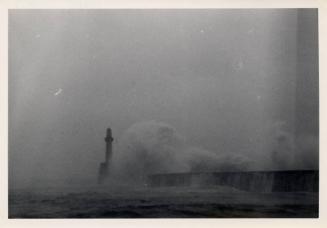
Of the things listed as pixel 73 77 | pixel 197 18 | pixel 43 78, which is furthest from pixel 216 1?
pixel 43 78

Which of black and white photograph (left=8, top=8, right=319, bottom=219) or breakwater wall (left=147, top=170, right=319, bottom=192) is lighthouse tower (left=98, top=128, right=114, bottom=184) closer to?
black and white photograph (left=8, top=8, right=319, bottom=219)

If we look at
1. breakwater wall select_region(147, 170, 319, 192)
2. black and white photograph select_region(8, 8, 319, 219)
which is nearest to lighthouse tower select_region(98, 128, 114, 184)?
black and white photograph select_region(8, 8, 319, 219)

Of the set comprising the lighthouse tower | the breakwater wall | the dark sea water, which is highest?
the lighthouse tower

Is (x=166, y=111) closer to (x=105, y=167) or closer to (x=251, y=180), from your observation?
(x=105, y=167)

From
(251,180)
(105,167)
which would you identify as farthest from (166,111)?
(251,180)

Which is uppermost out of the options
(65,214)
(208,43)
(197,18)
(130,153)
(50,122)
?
(197,18)

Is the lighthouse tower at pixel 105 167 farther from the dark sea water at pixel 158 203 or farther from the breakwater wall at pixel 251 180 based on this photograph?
the breakwater wall at pixel 251 180

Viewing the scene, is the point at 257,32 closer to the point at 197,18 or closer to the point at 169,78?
the point at 197,18
